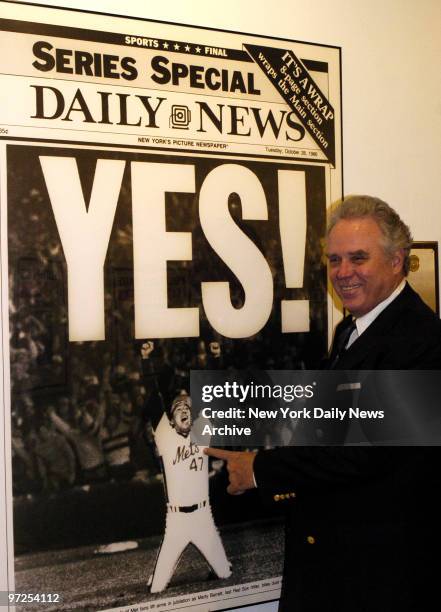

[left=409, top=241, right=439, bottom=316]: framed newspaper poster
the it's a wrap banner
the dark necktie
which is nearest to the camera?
the dark necktie

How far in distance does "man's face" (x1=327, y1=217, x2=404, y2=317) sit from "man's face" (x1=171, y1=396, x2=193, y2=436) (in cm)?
50

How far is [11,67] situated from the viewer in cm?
150

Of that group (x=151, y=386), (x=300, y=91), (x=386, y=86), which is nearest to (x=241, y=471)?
(x=151, y=386)

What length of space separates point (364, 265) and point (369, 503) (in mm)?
515

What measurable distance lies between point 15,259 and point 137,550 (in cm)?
78

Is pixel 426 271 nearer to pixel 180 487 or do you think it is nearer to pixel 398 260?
pixel 398 260

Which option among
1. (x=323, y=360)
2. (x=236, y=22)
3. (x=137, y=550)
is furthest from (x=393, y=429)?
(x=236, y=22)

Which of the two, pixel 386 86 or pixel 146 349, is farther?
pixel 386 86

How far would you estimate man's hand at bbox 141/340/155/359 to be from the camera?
5.37ft

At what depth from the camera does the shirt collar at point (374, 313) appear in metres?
1.42

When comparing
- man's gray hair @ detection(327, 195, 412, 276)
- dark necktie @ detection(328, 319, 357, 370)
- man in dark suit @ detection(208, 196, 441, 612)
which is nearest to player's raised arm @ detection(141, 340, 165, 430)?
man in dark suit @ detection(208, 196, 441, 612)

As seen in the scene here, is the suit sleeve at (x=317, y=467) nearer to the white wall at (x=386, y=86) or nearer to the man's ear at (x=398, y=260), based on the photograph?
the man's ear at (x=398, y=260)

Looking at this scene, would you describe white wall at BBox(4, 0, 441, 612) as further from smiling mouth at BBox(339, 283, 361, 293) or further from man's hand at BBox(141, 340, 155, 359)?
man's hand at BBox(141, 340, 155, 359)

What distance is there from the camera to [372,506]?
1348 millimetres
